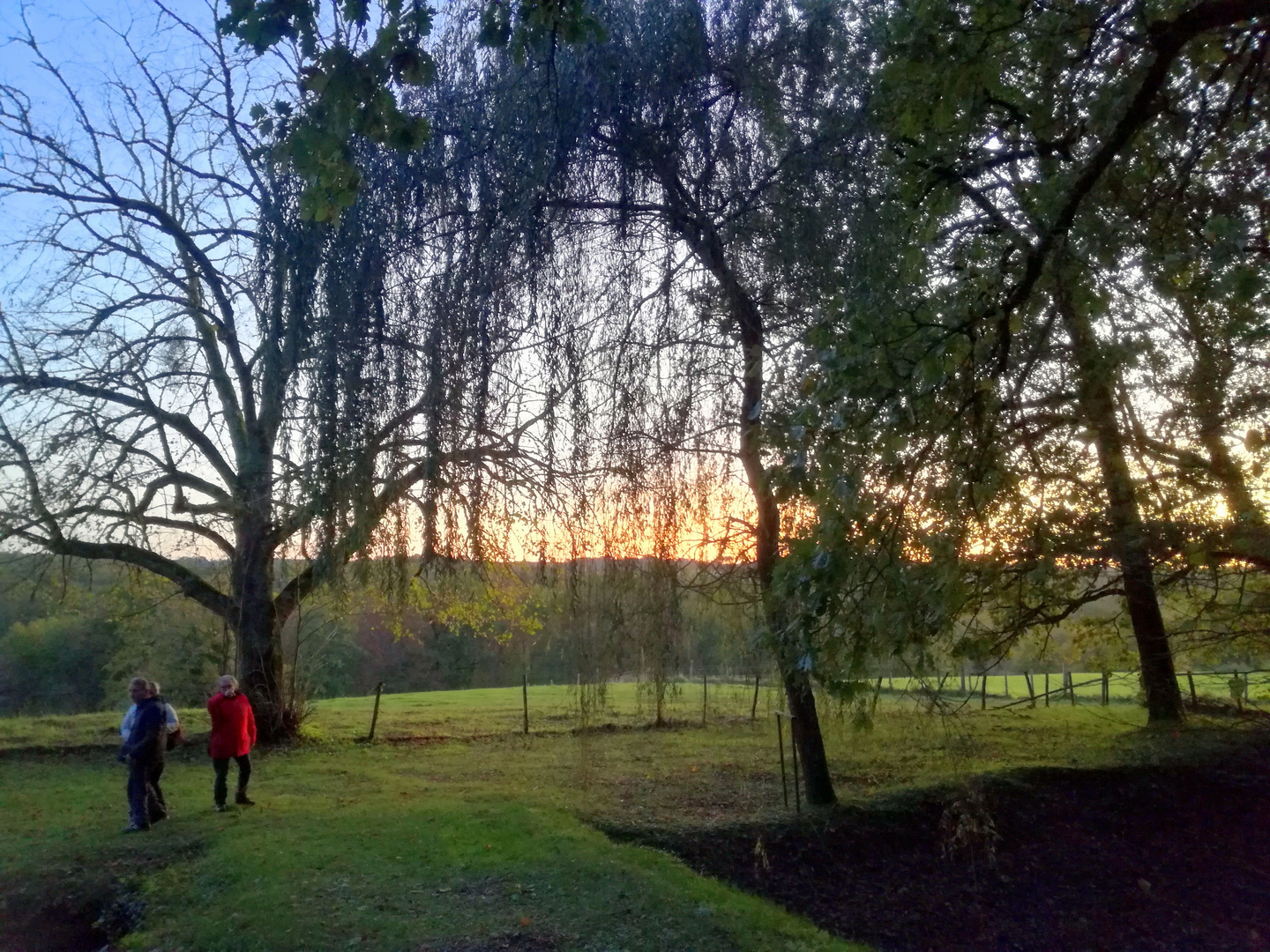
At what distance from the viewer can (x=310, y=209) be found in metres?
4.33

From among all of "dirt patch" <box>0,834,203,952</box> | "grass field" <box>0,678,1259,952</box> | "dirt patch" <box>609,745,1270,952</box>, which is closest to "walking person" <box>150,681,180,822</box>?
"grass field" <box>0,678,1259,952</box>

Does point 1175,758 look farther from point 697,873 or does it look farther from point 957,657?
point 697,873

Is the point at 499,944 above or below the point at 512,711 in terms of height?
below

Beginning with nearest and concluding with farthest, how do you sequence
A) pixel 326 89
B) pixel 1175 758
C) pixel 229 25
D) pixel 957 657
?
pixel 229 25, pixel 326 89, pixel 957 657, pixel 1175 758

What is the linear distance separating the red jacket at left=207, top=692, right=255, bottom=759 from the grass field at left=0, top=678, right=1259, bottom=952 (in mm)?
637

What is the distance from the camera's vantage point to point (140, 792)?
30.1ft

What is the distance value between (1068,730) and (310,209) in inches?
597

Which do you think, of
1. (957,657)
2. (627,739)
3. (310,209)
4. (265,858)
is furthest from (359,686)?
(310,209)

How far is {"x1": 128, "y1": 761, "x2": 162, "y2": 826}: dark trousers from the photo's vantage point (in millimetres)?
9117

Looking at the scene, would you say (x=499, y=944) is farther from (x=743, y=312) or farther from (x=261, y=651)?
(x=261, y=651)

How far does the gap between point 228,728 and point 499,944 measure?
5.32 metres

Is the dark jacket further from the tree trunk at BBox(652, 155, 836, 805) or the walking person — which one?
the tree trunk at BBox(652, 155, 836, 805)

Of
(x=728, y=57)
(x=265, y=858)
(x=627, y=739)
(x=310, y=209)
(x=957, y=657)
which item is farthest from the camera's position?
(x=627, y=739)

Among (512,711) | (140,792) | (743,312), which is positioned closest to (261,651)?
(140,792)
